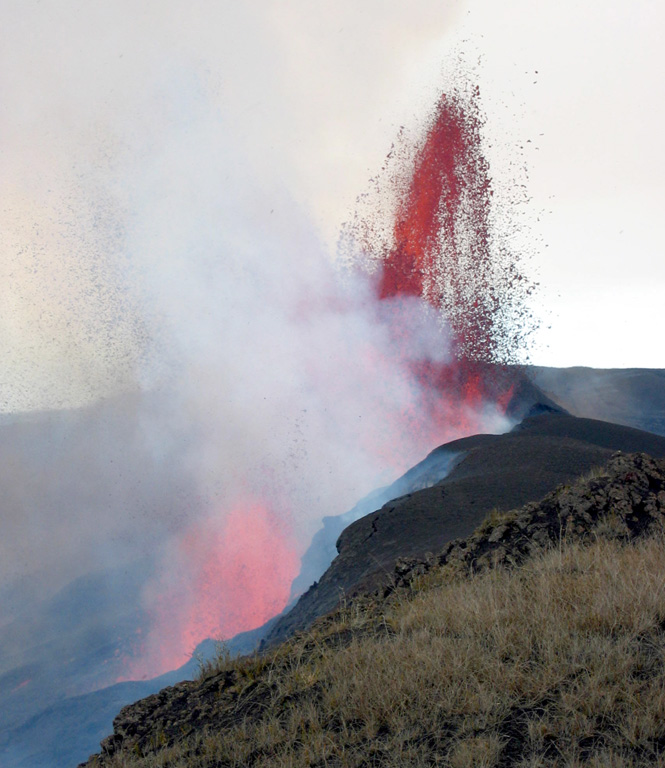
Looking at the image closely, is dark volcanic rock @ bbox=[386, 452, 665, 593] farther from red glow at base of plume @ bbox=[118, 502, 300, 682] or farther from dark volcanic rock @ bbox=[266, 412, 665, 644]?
red glow at base of plume @ bbox=[118, 502, 300, 682]

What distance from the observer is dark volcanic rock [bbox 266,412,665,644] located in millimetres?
9875

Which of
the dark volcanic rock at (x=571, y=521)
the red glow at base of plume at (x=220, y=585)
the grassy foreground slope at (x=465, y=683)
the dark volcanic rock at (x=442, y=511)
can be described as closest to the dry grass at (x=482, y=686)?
the grassy foreground slope at (x=465, y=683)

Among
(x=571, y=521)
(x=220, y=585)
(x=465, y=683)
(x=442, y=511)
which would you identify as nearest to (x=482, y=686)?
(x=465, y=683)

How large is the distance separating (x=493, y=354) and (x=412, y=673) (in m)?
29.4

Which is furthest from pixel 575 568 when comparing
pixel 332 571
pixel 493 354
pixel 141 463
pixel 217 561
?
pixel 141 463

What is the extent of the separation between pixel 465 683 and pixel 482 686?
100 millimetres

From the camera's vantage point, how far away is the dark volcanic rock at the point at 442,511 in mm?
9875

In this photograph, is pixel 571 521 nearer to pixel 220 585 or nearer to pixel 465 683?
pixel 465 683

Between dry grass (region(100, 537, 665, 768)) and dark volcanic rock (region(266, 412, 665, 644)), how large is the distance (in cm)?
351

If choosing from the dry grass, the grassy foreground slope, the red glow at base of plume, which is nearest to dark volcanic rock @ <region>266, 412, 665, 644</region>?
the grassy foreground slope

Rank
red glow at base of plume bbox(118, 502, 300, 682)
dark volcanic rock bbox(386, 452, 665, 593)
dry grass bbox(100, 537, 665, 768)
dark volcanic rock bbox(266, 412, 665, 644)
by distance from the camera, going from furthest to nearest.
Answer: red glow at base of plume bbox(118, 502, 300, 682) < dark volcanic rock bbox(266, 412, 665, 644) < dark volcanic rock bbox(386, 452, 665, 593) < dry grass bbox(100, 537, 665, 768)

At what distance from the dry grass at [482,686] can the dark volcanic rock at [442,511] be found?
3.51m

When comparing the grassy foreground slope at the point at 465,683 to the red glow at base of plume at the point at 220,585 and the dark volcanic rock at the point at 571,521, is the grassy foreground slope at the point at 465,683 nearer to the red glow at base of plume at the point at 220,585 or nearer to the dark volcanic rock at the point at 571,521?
the dark volcanic rock at the point at 571,521

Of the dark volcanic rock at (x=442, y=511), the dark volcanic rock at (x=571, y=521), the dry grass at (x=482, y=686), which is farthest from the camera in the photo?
the dark volcanic rock at (x=442, y=511)
